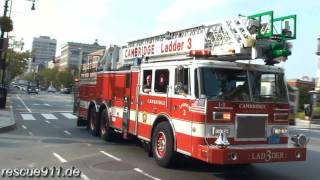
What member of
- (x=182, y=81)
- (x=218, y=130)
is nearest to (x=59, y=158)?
(x=182, y=81)

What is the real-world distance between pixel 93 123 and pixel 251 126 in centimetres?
827

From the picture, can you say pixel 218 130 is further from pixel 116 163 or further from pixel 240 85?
pixel 116 163

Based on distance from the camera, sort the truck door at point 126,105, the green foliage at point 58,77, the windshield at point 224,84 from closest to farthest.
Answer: the windshield at point 224,84 < the truck door at point 126,105 < the green foliage at point 58,77

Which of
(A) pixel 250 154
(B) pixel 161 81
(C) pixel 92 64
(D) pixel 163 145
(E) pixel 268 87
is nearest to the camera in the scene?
(A) pixel 250 154

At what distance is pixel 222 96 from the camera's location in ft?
31.6

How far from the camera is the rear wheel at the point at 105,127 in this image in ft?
49.3

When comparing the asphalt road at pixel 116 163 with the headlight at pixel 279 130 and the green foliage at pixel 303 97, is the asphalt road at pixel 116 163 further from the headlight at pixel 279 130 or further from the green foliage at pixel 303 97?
the green foliage at pixel 303 97

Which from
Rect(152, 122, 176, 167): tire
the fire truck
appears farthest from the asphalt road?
the fire truck

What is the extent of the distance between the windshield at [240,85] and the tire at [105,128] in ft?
19.3

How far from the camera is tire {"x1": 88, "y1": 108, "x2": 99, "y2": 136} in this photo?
54.0 ft

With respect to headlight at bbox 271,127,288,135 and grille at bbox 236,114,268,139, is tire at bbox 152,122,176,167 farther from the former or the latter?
headlight at bbox 271,127,288,135

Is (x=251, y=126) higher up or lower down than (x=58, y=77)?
lower down

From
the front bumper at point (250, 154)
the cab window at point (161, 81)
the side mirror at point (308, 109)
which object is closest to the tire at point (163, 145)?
the cab window at point (161, 81)

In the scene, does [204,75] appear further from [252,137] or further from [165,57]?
[165,57]
